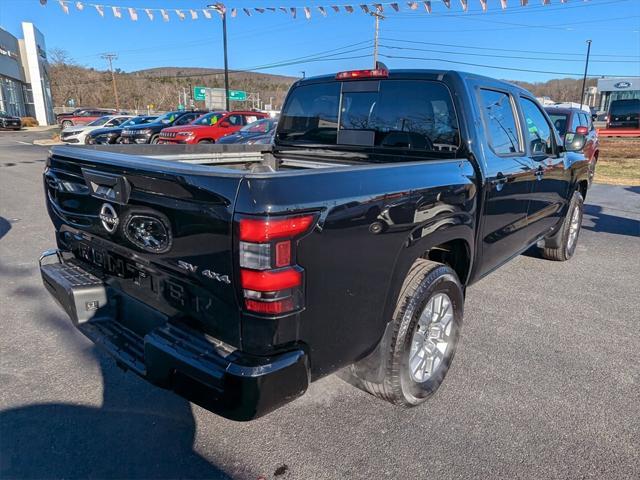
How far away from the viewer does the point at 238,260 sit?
1.78 meters

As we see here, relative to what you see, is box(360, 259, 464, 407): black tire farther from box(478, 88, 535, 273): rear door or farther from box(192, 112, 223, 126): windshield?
box(192, 112, 223, 126): windshield

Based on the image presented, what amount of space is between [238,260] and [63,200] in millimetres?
1615

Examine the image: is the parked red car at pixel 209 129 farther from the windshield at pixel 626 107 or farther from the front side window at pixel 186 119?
the windshield at pixel 626 107

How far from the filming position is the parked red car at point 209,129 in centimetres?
1527

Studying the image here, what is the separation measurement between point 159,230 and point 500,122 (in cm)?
265

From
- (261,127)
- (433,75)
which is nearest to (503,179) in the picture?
(433,75)

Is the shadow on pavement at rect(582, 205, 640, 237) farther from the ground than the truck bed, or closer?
closer

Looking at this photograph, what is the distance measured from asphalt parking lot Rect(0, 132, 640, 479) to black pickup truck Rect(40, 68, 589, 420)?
1.04 feet

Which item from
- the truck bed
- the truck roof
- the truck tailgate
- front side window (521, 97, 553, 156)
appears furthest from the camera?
front side window (521, 97, 553, 156)

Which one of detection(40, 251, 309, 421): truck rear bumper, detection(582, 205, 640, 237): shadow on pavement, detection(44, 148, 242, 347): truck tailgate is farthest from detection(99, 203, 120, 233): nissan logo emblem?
detection(582, 205, 640, 237): shadow on pavement

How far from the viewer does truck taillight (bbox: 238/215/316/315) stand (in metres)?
1.72

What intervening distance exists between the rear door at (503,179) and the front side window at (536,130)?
0.24 meters

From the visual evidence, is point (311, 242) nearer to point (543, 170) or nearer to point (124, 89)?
point (543, 170)

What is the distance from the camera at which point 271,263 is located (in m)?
1.75
